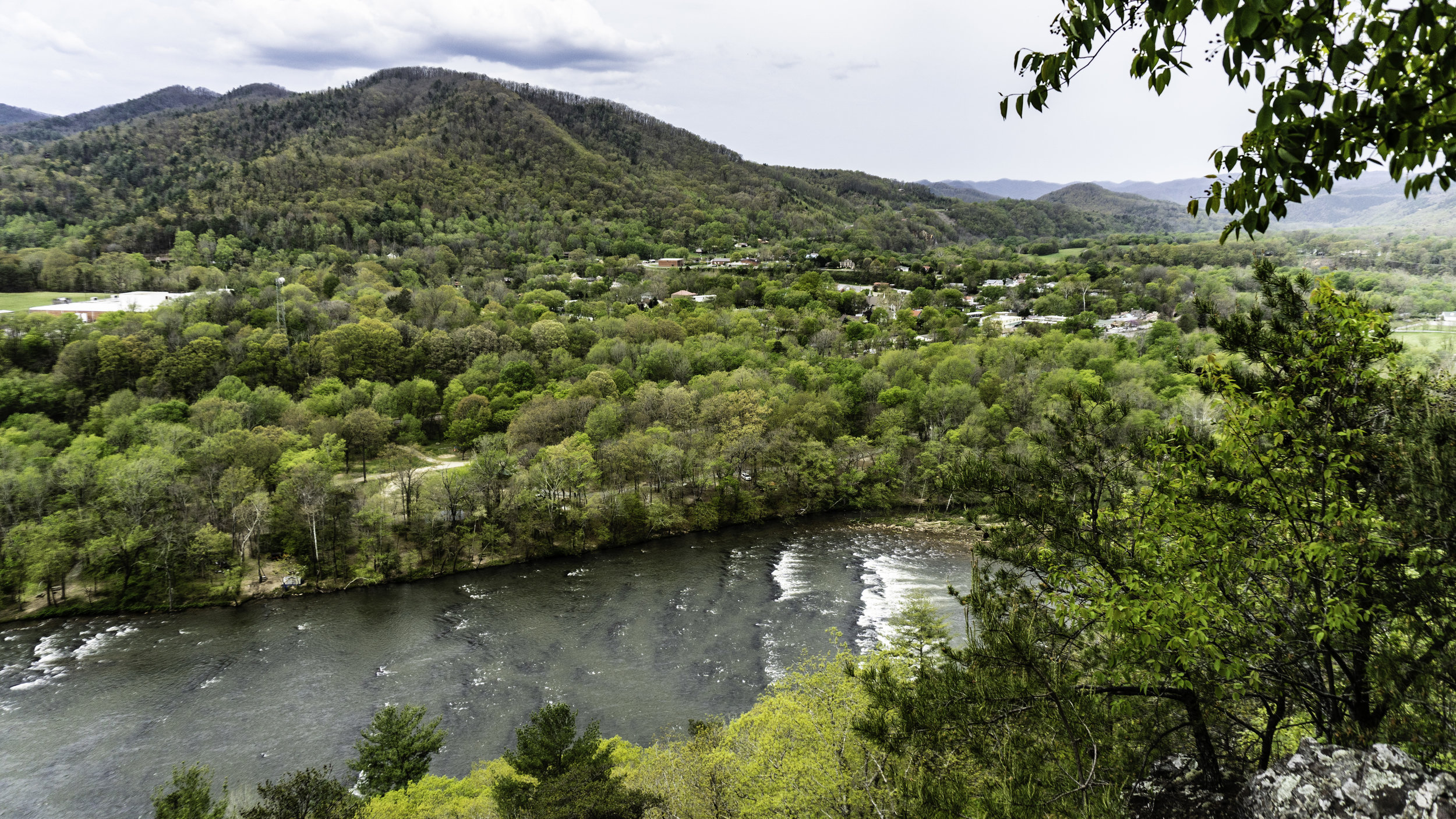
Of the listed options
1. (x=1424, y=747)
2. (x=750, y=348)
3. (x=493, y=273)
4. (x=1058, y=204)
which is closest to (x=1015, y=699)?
(x=1424, y=747)

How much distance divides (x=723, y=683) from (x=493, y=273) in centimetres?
6824

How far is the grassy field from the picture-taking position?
165ft

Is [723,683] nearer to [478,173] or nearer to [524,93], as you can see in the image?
[478,173]

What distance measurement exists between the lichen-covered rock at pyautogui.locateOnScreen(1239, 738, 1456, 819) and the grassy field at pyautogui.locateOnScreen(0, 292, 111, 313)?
68919mm

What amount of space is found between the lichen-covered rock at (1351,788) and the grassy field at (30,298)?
68919 mm

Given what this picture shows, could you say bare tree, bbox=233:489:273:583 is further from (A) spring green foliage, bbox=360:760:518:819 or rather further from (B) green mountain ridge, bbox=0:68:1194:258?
(B) green mountain ridge, bbox=0:68:1194:258

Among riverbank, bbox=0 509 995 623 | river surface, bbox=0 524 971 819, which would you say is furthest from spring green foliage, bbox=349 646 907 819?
riverbank, bbox=0 509 995 623

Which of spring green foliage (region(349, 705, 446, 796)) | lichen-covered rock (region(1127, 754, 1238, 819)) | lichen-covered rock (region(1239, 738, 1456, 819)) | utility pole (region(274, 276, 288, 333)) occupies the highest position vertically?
utility pole (region(274, 276, 288, 333))

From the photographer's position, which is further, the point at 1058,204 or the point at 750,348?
the point at 1058,204

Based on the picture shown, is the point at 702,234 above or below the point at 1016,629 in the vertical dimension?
above

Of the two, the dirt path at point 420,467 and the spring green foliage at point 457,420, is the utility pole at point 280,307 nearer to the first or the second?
the spring green foliage at point 457,420

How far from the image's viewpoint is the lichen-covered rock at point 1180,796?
4469 mm

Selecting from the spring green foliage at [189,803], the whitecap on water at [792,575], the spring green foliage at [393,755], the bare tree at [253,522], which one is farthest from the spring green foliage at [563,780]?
the bare tree at [253,522]

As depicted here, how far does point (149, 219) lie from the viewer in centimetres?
7388
